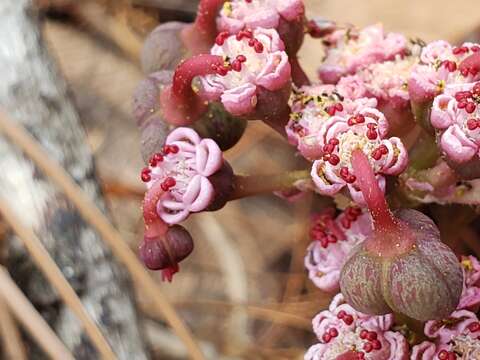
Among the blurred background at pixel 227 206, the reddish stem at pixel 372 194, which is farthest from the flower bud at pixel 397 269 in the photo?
the blurred background at pixel 227 206

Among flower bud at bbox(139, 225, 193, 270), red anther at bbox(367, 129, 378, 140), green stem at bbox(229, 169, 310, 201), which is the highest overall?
red anther at bbox(367, 129, 378, 140)

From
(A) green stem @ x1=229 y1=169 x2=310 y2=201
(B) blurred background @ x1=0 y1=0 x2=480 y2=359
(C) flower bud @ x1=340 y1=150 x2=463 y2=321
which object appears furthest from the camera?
(B) blurred background @ x1=0 y1=0 x2=480 y2=359

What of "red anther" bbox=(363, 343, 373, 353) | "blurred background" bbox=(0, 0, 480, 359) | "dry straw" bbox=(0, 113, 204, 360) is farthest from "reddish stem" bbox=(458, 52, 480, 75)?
"blurred background" bbox=(0, 0, 480, 359)

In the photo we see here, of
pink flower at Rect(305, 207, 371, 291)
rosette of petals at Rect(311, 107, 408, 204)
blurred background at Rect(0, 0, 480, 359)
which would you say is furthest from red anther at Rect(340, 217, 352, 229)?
blurred background at Rect(0, 0, 480, 359)

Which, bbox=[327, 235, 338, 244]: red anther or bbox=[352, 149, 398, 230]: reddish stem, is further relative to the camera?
bbox=[327, 235, 338, 244]: red anther

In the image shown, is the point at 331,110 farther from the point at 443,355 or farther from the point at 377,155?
the point at 443,355

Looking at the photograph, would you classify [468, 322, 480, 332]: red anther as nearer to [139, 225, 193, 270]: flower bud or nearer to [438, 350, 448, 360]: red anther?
[438, 350, 448, 360]: red anther

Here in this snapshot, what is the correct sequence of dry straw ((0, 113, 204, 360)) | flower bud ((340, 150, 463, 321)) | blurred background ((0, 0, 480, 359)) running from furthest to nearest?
Answer: blurred background ((0, 0, 480, 359)) < dry straw ((0, 113, 204, 360)) < flower bud ((340, 150, 463, 321))

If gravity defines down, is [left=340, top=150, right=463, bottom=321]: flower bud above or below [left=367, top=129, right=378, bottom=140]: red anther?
below
